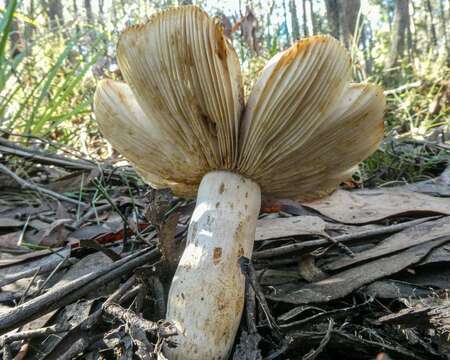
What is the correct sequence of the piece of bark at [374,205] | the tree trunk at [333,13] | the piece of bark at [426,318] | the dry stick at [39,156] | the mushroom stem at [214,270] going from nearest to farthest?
the piece of bark at [426,318], the mushroom stem at [214,270], the piece of bark at [374,205], the dry stick at [39,156], the tree trunk at [333,13]

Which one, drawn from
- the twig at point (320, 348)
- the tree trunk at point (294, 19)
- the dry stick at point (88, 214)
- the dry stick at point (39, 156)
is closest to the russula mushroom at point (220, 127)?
the twig at point (320, 348)

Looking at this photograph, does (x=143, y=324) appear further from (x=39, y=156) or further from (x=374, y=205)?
(x=39, y=156)

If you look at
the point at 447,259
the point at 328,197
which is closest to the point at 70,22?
the point at 328,197

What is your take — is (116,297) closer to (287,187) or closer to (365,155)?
(287,187)

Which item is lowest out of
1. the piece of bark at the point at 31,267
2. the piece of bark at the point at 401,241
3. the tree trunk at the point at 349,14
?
the piece of bark at the point at 401,241

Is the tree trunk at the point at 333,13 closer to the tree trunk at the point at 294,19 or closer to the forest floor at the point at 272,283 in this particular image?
the tree trunk at the point at 294,19

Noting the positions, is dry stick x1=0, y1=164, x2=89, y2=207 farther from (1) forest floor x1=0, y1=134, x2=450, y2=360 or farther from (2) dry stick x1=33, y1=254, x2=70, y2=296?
(2) dry stick x1=33, y1=254, x2=70, y2=296

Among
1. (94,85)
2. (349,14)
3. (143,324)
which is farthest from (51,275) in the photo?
(349,14)
